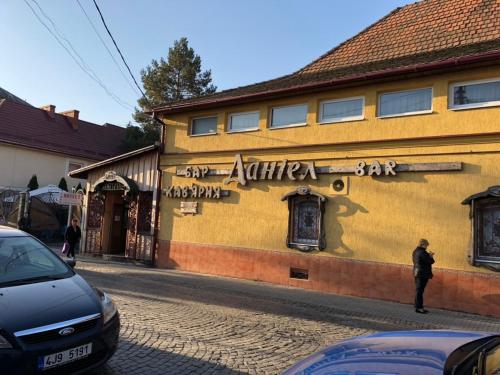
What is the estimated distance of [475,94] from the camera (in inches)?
423

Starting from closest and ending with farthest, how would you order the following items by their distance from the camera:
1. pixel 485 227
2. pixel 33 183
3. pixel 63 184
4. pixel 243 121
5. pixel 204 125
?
pixel 485 227, pixel 243 121, pixel 204 125, pixel 33 183, pixel 63 184

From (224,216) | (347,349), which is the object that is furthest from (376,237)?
(347,349)

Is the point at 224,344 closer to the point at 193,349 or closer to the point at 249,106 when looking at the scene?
the point at 193,349

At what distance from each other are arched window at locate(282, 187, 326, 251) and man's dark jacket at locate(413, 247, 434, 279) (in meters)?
2.84

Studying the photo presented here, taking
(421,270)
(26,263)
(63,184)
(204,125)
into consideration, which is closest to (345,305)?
(421,270)

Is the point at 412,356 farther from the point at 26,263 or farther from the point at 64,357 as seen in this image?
the point at 26,263

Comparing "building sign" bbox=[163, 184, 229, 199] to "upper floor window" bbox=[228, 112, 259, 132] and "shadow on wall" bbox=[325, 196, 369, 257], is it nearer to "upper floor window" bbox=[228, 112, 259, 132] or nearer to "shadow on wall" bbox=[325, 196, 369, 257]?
"upper floor window" bbox=[228, 112, 259, 132]

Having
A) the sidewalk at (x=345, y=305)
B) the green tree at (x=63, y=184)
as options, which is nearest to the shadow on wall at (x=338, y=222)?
the sidewalk at (x=345, y=305)

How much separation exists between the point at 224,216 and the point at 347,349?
1163cm

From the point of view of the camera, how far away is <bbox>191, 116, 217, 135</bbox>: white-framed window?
50.9ft

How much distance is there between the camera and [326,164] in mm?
12719

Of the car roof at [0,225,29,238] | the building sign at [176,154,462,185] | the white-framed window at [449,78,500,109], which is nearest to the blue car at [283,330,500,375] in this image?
the car roof at [0,225,29,238]

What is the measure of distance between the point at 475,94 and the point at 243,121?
6.72 metres

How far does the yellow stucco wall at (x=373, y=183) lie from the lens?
10578mm
